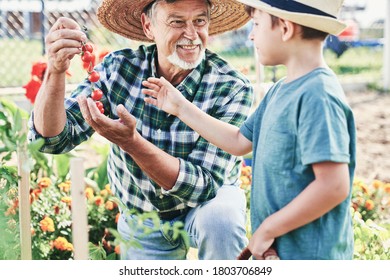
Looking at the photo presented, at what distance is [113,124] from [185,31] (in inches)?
20.3

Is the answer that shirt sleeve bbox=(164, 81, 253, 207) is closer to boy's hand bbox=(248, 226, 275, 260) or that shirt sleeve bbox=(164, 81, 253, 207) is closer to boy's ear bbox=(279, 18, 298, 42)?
boy's hand bbox=(248, 226, 275, 260)

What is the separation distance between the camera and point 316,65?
178cm

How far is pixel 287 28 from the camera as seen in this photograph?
1.77m

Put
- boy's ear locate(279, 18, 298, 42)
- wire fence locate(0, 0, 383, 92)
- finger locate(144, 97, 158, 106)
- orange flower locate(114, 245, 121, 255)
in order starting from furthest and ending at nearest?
wire fence locate(0, 0, 383, 92) < orange flower locate(114, 245, 121, 255) < finger locate(144, 97, 158, 106) < boy's ear locate(279, 18, 298, 42)

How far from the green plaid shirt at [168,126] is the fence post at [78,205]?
464 mm

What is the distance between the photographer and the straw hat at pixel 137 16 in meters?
2.54

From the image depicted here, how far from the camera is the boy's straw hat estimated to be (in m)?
1.74

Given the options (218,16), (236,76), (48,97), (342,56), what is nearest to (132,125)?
(48,97)

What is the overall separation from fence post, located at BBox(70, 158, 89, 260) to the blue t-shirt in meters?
0.47

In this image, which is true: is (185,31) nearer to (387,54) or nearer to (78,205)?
(78,205)

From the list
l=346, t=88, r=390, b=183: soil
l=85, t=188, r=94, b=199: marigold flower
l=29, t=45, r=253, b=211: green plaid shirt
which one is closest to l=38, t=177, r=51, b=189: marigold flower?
l=85, t=188, r=94, b=199: marigold flower

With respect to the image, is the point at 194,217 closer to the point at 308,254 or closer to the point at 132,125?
the point at 132,125

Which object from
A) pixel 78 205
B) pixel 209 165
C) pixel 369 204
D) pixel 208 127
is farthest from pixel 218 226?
pixel 369 204

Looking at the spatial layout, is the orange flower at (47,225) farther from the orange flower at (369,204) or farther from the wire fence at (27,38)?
the wire fence at (27,38)
